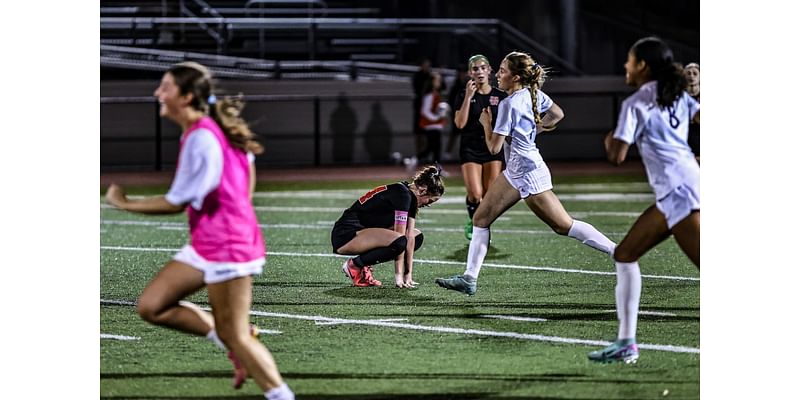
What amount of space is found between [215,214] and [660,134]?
249cm

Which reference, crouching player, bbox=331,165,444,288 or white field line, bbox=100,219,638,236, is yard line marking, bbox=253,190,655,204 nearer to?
white field line, bbox=100,219,638,236

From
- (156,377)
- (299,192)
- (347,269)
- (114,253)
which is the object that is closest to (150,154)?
(299,192)

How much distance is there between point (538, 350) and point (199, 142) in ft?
9.43

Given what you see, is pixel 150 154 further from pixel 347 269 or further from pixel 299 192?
pixel 347 269

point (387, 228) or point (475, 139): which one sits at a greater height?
point (475, 139)

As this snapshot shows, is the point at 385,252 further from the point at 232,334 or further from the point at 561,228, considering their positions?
the point at 232,334

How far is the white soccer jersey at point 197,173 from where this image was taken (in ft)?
18.3

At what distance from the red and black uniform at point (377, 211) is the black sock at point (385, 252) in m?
0.25

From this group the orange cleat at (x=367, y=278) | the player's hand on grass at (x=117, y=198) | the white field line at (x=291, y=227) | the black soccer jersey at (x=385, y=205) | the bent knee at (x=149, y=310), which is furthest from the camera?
the white field line at (x=291, y=227)

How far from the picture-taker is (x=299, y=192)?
19875mm

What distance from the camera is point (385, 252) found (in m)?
9.93

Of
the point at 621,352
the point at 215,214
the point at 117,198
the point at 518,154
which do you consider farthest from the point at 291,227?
the point at 215,214

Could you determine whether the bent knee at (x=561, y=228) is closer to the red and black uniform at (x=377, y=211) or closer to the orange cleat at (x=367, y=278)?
the red and black uniform at (x=377, y=211)

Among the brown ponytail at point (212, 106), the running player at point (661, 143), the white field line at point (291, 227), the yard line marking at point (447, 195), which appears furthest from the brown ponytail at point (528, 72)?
the yard line marking at point (447, 195)
